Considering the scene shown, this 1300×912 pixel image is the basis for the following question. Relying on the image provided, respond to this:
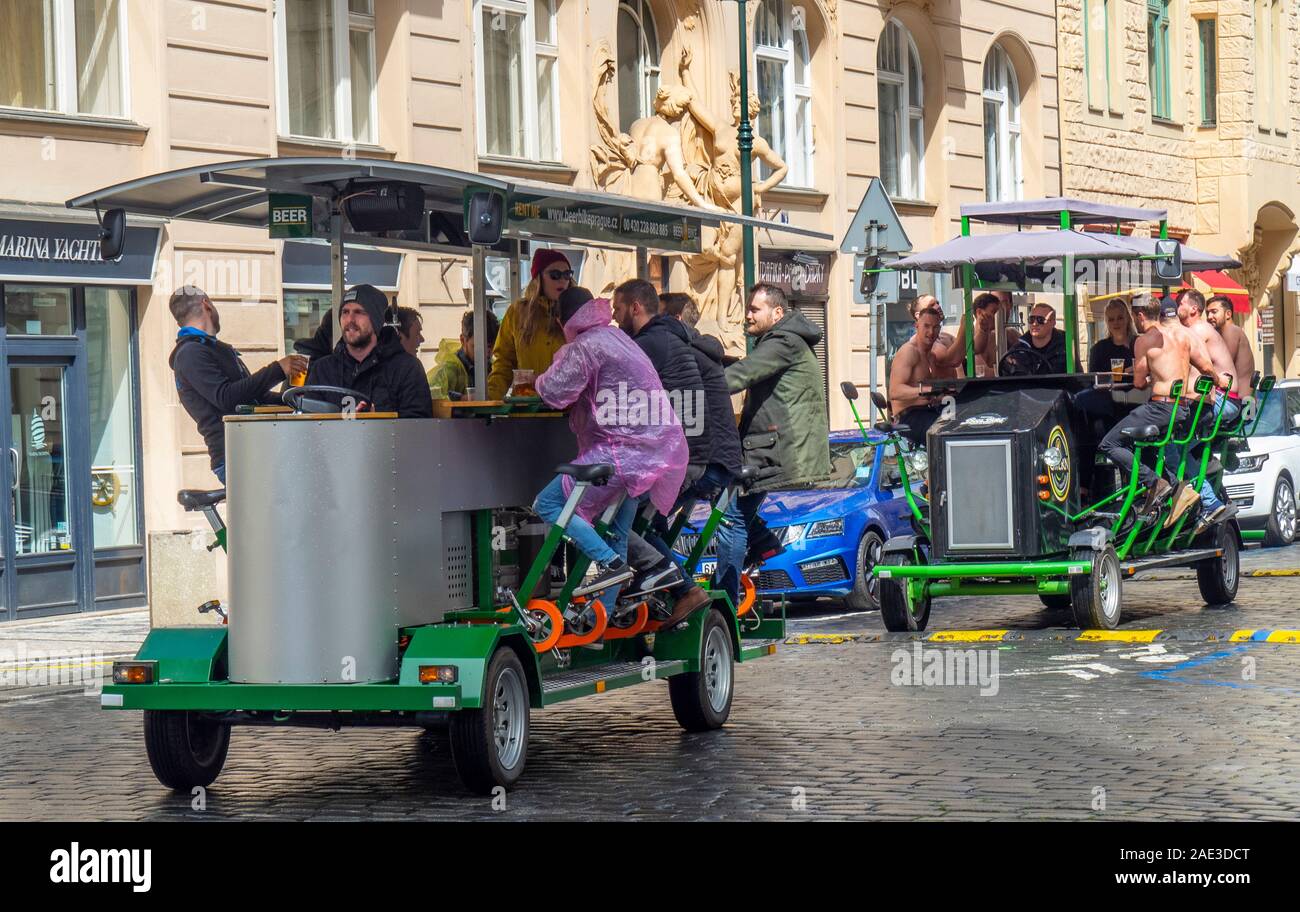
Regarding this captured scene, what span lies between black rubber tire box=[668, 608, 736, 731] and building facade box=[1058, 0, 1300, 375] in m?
26.3

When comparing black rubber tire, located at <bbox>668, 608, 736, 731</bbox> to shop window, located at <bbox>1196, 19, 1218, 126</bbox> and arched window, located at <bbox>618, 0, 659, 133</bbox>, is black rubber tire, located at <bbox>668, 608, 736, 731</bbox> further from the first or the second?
shop window, located at <bbox>1196, 19, 1218, 126</bbox>

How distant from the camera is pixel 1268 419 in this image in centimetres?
2373

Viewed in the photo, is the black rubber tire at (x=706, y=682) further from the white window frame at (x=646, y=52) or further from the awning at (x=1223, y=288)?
the awning at (x=1223, y=288)

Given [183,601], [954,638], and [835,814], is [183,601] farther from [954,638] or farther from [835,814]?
[835,814]

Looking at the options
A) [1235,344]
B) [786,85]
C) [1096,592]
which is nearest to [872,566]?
[1096,592]

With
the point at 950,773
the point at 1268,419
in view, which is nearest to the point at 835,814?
the point at 950,773

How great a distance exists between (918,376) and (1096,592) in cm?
248

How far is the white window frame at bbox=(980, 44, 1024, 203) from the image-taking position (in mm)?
34875

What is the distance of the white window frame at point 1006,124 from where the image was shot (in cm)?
3488

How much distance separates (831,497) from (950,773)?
8241 mm

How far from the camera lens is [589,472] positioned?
977 cm

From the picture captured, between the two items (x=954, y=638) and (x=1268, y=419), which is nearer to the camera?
(x=954, y=638)

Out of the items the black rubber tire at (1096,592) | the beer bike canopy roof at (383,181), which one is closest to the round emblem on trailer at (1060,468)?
the black rubber tire at (1096,592)

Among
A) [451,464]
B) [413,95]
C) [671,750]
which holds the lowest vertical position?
[671,750]
